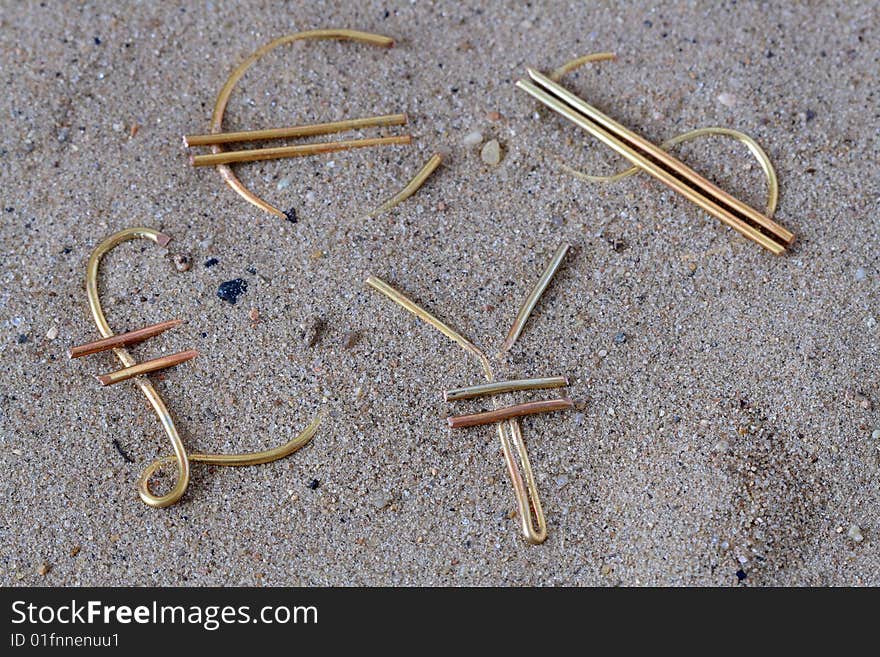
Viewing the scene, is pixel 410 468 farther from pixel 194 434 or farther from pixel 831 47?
pixel 831 47

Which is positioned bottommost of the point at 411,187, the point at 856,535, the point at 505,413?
the point at 856,535

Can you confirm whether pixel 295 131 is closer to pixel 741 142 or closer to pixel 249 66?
pixel 249 66

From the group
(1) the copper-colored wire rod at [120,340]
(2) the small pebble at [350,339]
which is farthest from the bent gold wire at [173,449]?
(2) the small pebble at [350,339]

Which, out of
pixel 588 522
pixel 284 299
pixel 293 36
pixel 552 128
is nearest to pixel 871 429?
pixel 588 522

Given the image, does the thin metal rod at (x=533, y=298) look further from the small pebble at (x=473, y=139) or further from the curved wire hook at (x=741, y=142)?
the small pebble at (x=473, y=139)

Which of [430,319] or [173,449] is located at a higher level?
[430,319]

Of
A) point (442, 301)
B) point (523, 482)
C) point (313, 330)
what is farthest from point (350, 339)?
point (523, 482)

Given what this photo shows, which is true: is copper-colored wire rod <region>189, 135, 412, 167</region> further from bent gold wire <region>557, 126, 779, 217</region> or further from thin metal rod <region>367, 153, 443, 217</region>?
bent gold wire <region>557, 126, 779, 217</region>
